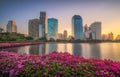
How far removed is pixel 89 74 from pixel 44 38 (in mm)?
60504

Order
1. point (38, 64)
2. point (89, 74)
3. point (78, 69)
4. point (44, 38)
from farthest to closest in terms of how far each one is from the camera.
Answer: point (44, 38) < point (38, 64) < point (78, 69) < point (89, 74)

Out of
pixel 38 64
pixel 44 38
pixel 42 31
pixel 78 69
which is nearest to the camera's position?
pixel 78 69

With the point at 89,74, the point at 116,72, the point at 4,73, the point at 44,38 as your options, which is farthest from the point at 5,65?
the point at 44,38

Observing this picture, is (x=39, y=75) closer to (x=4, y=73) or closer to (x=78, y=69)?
(x=78, y=69)

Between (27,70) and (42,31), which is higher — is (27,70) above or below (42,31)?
below

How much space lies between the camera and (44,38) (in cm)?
6269

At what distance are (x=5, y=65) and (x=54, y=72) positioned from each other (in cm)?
134

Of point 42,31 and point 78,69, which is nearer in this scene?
point 78,69

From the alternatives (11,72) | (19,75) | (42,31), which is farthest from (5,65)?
(42,31)

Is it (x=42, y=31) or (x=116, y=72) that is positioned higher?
(x=42, y=31)

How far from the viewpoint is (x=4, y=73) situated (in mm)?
3199

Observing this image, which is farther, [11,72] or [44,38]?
[44,38]

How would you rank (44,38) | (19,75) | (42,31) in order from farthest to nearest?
1. (42,31)
2. (44,38)
3. (19,75)

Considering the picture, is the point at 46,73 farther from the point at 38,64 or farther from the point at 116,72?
the point at 116,72
